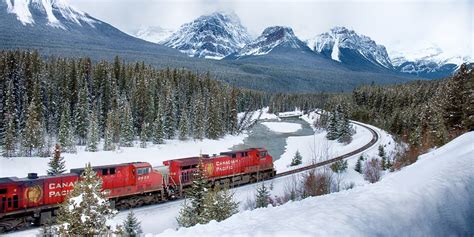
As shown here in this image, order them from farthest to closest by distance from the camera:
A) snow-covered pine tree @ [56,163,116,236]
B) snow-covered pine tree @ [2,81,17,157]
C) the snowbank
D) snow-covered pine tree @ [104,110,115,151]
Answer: snow-covered pine tree @ [104,110,115,151]
snow-covered pine tree @ [2,81,17,157]
snow-covered pine tree @ [56,163,116,236]
the snowbank

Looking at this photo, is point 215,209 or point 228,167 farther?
point 228,167

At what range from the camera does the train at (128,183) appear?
87.5ft

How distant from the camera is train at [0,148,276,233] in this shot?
26672mm

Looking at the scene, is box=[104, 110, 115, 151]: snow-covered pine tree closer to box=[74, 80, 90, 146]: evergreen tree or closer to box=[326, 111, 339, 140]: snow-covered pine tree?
box=[74, 80, 90, 146]: evergreen tree

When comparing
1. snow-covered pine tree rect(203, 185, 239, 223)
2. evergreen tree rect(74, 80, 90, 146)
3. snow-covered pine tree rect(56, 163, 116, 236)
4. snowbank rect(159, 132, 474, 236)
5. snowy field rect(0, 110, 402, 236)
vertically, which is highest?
evergreen tree rect(74, 80, 90, 146)

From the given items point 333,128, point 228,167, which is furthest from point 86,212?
point 333,128

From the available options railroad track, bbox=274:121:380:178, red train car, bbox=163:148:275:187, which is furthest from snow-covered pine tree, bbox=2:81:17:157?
railroad track, bbox=274:121:380:178

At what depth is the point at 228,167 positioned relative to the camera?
41.6 meters

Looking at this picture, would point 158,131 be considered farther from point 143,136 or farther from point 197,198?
point 197,198

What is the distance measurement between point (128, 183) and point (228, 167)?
12.4m

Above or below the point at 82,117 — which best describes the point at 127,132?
below

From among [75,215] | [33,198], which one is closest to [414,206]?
[75,215]

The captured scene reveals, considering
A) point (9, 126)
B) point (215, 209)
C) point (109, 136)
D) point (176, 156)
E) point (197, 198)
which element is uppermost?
point (9, 126)

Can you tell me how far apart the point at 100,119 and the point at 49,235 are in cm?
5851
